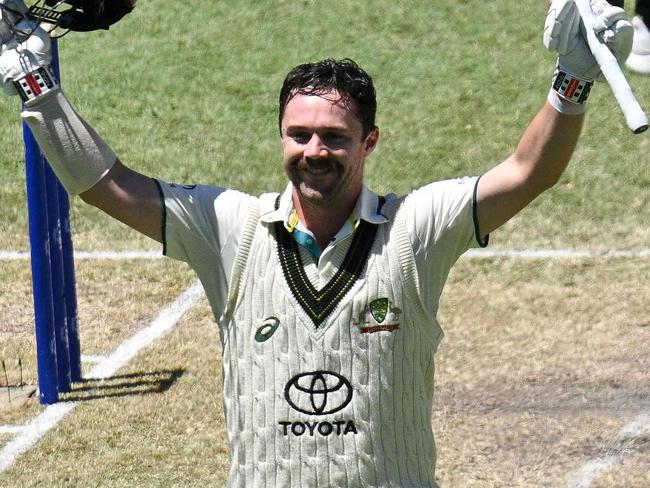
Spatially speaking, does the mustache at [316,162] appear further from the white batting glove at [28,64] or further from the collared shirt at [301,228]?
the white batting glove at [28,64]

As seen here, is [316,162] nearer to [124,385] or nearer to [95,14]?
[95,14]

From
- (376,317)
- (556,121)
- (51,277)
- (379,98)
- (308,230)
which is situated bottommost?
(51,277)

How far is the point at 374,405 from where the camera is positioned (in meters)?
4.35

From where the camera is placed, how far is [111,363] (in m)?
8.91

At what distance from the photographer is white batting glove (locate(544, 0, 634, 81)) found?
3.84 metres

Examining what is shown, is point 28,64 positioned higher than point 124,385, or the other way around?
point 28,64

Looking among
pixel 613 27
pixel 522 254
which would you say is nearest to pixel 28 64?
pixel 613 27

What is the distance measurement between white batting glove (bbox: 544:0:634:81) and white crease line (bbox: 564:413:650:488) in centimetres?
352

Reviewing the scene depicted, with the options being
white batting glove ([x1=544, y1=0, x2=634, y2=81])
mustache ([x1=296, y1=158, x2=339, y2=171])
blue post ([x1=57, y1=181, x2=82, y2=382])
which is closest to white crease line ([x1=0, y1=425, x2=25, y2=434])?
blue post ([x1=57, y1=181, x2=82, y2=382])

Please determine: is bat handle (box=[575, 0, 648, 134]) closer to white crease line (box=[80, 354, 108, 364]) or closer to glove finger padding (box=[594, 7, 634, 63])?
glove finger padding (box=[594, 7, 634, 63])

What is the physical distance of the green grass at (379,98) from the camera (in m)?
11.4

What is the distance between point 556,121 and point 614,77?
0.46m

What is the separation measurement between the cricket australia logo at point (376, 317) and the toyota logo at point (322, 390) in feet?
0.60

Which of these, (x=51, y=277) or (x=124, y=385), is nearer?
(x=51, y=277)
